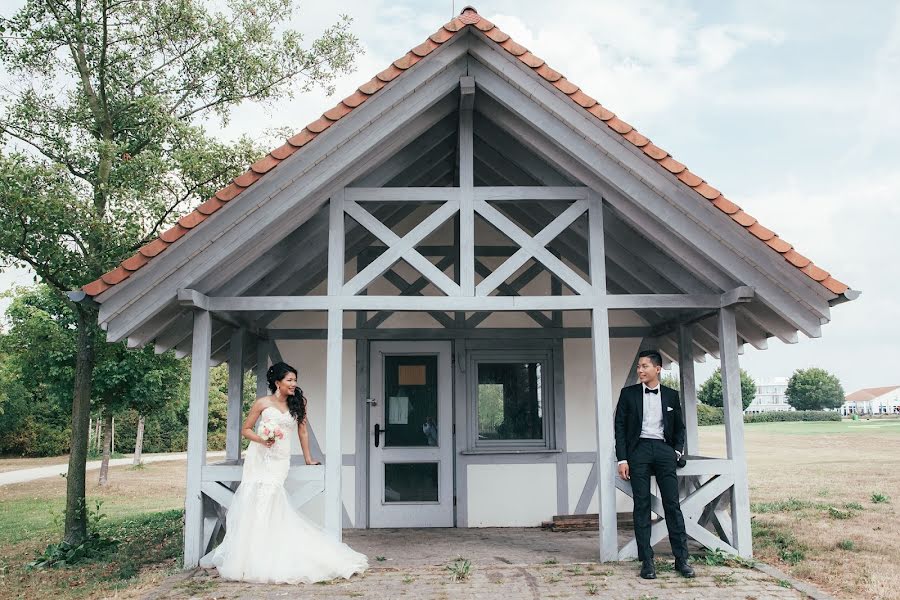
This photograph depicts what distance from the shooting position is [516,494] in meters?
7.56

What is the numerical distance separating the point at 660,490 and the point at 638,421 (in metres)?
0.54

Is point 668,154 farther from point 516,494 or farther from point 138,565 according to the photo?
point 138,565

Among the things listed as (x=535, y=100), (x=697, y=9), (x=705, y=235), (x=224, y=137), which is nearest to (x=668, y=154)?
(x=705, y=235)

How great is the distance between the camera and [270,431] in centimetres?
525

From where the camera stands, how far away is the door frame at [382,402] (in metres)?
7.47

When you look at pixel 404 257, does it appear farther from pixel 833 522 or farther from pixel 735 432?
pixel 833 522

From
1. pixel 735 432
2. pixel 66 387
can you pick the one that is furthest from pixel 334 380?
pixel 66 387

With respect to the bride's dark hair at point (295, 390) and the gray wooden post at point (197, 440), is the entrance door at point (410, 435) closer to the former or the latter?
the bride's dark hair at point (295, 390)

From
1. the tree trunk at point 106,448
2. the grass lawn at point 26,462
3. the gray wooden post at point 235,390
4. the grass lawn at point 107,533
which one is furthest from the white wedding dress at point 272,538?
the grass lawn at point 26,462

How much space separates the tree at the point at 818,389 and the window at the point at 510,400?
280 feet

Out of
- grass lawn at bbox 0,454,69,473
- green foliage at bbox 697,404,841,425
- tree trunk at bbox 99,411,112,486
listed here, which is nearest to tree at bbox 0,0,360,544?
tree trunk at bbox 99,411,112,486

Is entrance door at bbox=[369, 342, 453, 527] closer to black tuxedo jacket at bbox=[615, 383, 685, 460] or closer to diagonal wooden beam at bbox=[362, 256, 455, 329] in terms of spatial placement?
diagonal wooden beam at bbox=[362, 256, 455, 329]

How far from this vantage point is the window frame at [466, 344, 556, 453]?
302 inches

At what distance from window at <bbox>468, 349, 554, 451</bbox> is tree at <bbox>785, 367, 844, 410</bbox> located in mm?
85287
